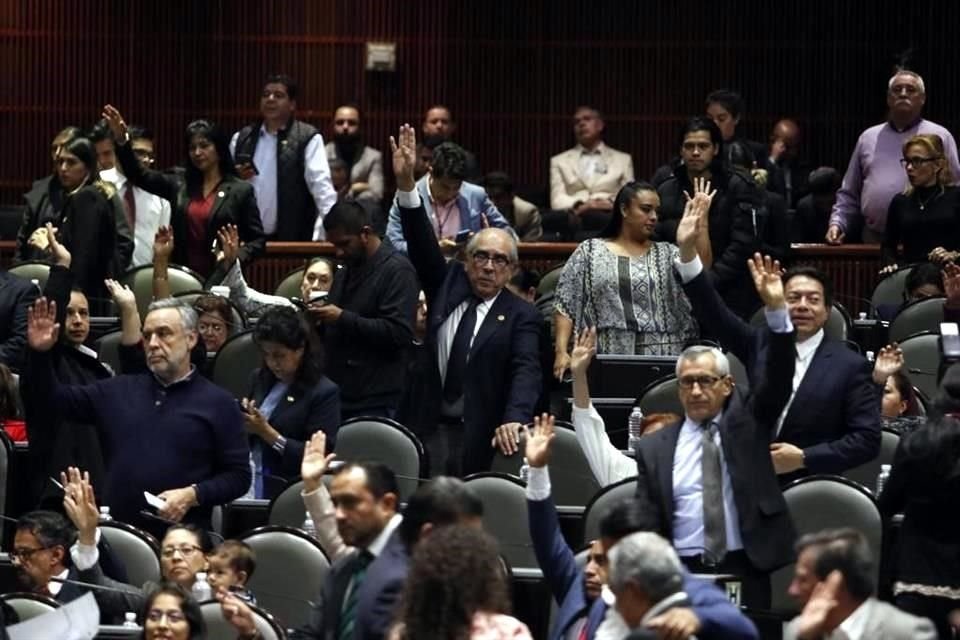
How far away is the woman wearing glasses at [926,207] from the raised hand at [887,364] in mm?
1835

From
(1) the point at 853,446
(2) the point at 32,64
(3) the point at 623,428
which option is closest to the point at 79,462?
(3) the point at 623,428

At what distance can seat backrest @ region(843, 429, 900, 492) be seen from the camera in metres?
9.03

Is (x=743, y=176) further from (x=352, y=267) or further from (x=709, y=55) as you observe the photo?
(x=709, y=55)

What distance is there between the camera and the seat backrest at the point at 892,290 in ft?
38.3

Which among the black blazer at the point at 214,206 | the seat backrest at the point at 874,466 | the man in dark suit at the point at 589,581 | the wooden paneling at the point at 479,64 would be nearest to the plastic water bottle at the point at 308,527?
the man in dark suit at the point at 589,581

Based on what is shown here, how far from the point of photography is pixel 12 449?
9.35 metres

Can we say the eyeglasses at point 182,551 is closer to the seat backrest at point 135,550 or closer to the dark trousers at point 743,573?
the seat backrest at point 135,550

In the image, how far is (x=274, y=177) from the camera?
42.7 ft

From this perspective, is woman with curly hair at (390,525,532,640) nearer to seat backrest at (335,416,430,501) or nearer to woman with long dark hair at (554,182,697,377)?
seat backrest at (335,416,430,501)

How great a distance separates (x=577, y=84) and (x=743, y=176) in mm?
5415

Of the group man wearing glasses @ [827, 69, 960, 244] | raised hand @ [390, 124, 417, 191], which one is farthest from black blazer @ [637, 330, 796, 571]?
man wearing glasses @ [827, 69, 960, 244]

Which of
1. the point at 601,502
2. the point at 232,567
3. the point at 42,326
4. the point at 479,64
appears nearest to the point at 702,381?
the point at 601,502

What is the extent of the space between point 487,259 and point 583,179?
530cm

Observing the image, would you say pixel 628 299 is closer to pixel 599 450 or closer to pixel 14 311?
pixel 599 450
